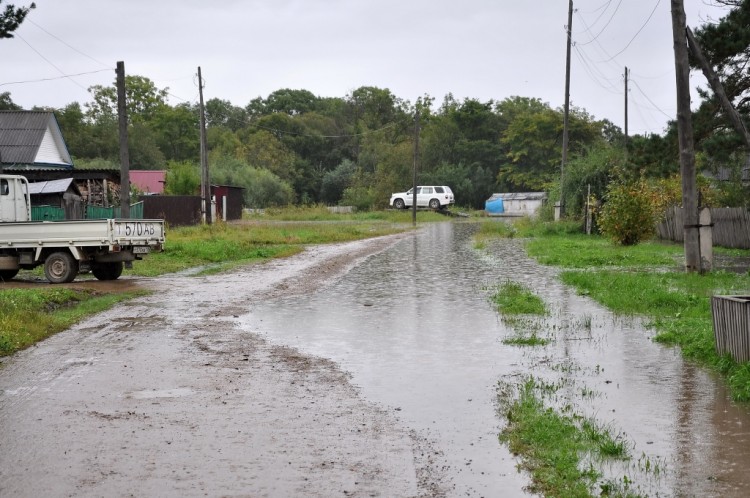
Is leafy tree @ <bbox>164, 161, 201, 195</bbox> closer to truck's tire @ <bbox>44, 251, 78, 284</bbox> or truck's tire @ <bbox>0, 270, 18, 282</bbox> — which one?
truck's tire @ <bbox>0, 270, 18, 282</bbox>

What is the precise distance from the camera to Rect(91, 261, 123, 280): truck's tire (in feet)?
73.7

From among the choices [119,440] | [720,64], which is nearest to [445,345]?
[119,440]

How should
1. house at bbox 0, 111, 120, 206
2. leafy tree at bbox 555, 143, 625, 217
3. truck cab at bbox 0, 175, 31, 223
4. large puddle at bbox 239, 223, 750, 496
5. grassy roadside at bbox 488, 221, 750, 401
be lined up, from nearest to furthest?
1. large puddle at bbox 239, 223, 750, 496
2. grassy roadside at bbox 488, 221, 750, 401
3. truck cab at bbox 0, 175, 31, 223
4. house at bbox 0, 111, 120, 206
5. leafy tree at bbox 555, 143, 625, 217

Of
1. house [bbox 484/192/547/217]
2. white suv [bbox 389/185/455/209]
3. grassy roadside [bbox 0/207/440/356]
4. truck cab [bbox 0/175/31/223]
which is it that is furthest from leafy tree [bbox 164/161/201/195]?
truck cab [bbox 0/175/31/223]

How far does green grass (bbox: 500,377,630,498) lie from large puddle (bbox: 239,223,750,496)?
0.15 meters

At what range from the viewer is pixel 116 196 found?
4372 cm

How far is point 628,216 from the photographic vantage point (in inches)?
1275

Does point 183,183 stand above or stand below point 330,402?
above

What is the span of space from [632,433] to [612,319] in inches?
290

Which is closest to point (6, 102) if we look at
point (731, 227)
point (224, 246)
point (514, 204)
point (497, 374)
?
point (514, 204)

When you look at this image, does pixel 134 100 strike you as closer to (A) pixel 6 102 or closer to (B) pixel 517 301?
(A) pixel 6 102

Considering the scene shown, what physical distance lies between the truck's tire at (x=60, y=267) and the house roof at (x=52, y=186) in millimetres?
16125

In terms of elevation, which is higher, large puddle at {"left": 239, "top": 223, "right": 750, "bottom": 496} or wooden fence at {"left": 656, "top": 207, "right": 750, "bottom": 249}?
wooden fence at {"left": 656, "top": 207, "right": 750, "bottom": 249}

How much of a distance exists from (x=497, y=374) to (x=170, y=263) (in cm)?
1894
